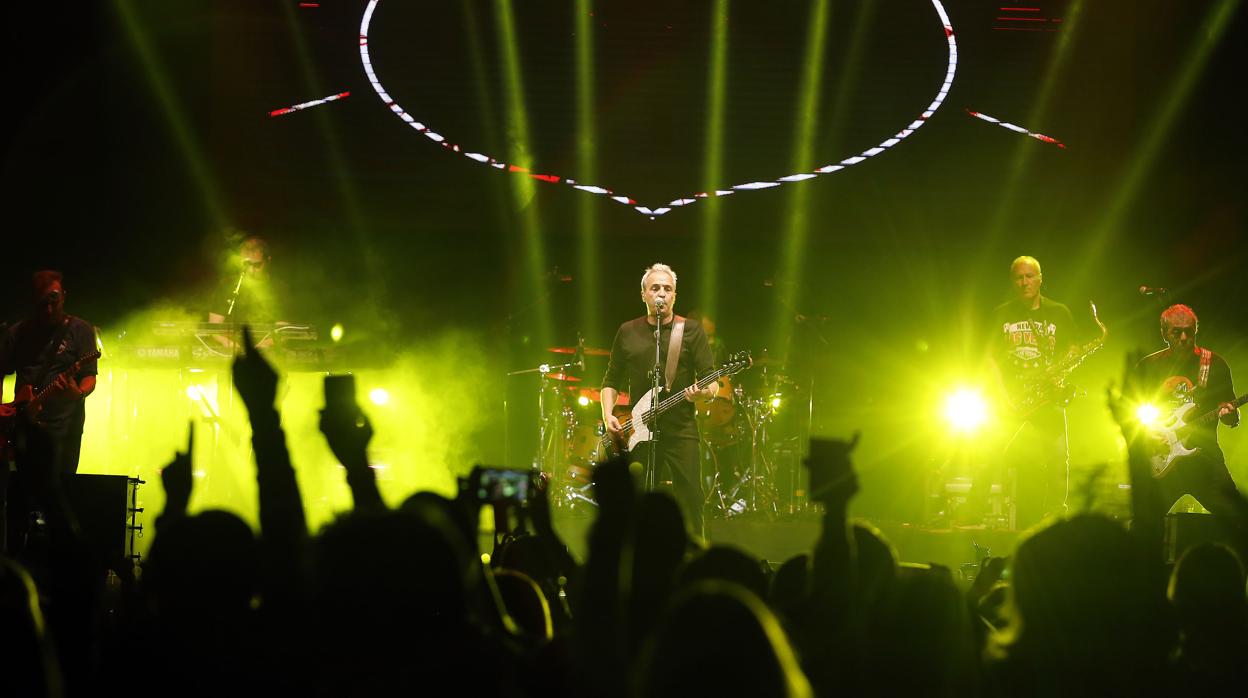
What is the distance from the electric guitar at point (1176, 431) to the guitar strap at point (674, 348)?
368 centimetres

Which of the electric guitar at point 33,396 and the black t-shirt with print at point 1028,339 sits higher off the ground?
the black t-shirt with print at point 1028,339

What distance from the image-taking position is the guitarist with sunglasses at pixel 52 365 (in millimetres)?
7168

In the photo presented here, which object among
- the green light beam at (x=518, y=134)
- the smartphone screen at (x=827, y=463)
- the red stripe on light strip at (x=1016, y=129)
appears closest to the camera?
the smartphone screen at (x=827, y=463)

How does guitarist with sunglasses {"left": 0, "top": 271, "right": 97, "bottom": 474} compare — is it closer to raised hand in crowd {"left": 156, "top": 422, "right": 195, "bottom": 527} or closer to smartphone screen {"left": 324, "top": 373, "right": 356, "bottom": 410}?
raised hand in crowd {"left": 156, "top": 422, "right": 195, "bottom": 527}

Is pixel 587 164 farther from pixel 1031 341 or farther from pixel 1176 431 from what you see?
pixel 1176 431

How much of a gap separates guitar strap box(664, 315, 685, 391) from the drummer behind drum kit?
11.8ft

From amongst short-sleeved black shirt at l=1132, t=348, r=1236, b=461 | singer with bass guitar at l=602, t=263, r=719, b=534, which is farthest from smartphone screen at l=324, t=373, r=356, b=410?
short-sleeved black shirt at l=1132, t=348, r=1236, b=461

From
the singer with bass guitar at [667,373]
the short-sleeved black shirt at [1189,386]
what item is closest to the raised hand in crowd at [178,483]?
the singer with bass guitar at [667,373]

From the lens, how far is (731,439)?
34.9 feet

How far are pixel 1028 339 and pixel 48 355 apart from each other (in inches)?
303

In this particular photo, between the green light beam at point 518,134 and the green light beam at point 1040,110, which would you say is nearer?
the green light beam at point 1040,110

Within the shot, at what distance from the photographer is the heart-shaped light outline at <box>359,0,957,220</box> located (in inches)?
399

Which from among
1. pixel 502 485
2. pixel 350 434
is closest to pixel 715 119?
pixel 502 485

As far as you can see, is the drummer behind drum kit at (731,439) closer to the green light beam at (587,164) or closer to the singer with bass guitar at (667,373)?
the green light beam at (587,164)
